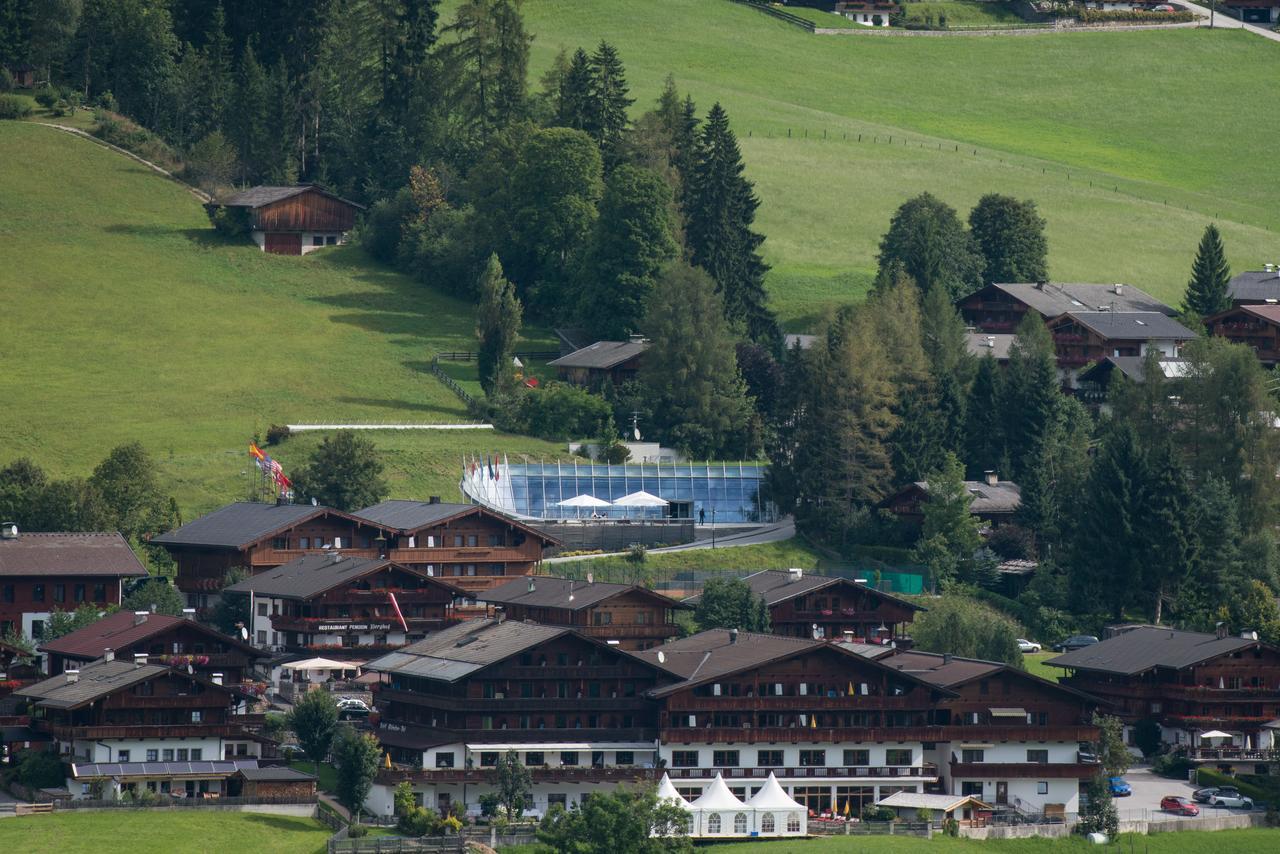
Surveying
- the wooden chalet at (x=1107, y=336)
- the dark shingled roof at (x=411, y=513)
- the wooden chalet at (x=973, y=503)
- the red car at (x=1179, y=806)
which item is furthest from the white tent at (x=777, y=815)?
the wooden chalet at (x=1107, y=336)

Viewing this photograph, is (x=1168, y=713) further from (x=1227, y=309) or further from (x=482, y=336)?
(x=1227, y=309)

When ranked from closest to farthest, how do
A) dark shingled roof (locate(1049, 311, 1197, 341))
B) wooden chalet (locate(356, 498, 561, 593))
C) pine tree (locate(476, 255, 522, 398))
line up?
wooden chalet (locate(356, 498, 561, 593)), pine tree (locate(476, 255, 522, 398)), dark shingled roof (locate(1049, 311, 1197, 341))

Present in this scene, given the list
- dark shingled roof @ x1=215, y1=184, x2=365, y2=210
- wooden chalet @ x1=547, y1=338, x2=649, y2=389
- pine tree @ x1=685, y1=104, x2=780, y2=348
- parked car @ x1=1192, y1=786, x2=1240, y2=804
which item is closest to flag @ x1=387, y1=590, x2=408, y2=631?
parked car @ x1=1192, y1=786, x2=1240, y2=804

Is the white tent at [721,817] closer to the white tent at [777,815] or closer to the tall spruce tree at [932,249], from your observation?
the white tent at [777,815]

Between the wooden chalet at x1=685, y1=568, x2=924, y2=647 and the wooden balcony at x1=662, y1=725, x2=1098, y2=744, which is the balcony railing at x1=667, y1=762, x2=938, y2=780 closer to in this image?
the wooden balcony at x1=662, y1=725, x2=1098, y2=744

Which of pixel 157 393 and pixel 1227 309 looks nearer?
pixel 157 393

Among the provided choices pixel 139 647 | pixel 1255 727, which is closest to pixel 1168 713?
pixel 1255 727
